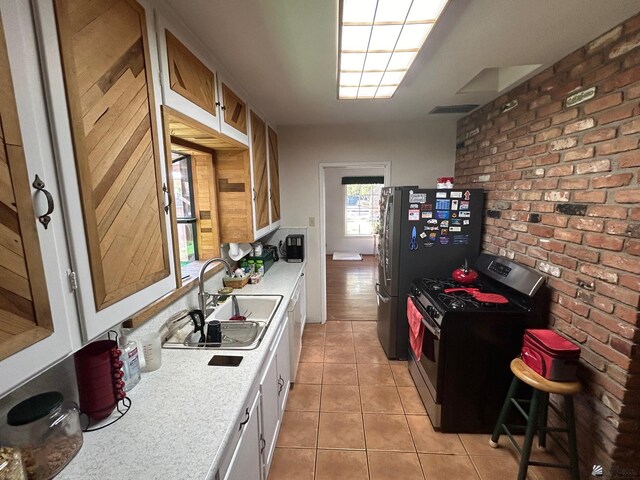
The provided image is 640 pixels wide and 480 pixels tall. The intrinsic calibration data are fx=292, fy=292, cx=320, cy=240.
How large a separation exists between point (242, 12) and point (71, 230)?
1.14m

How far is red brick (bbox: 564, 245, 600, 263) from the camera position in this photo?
4.93 feet

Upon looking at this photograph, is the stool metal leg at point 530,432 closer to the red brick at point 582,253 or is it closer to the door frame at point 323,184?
the red brick at point 582,253

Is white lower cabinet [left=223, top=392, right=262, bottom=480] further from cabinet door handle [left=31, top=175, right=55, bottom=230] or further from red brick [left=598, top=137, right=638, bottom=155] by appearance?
red brick [left=598, top=137, right=638, bottom=155]

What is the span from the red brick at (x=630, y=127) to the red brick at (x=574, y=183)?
27 centimetres

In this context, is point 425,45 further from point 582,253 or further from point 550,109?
point 582,253

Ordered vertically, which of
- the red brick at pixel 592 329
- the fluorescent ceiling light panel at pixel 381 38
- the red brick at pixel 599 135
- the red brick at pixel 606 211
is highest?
the fluorescent ceiling light panel at pixel 381 38

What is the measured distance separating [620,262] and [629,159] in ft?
1.56

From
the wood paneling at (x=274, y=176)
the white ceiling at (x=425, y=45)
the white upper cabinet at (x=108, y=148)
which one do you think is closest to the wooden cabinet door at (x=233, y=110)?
the white ceiling at (x=425, y=45)

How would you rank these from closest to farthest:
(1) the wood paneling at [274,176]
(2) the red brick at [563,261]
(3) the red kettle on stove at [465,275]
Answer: (2) the red brick at [563,261] → (3) the red kettle on stove at [465,275] → (1) the wood paneling at [274,176]

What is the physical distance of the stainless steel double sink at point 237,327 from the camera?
5.02 ft

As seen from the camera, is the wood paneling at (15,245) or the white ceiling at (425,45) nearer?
the wood paneling at (15,245)

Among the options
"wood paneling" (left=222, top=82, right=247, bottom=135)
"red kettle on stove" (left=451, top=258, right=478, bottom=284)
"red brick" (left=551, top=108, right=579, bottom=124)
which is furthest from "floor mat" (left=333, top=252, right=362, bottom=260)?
"red brick" (left=551, top=108, right=579, bottom=124)

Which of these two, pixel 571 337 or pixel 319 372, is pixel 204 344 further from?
pixel 571 337

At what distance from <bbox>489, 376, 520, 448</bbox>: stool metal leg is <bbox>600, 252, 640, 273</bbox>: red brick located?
81 centimetres
